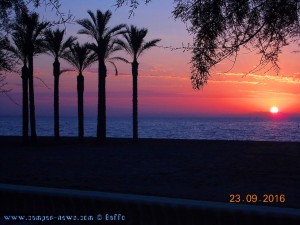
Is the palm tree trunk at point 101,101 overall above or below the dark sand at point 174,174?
above

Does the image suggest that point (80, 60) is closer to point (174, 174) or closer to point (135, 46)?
point (135, 46)

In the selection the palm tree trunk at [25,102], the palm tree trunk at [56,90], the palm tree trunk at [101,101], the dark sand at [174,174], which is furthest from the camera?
the palm tree trunk at [56,90]

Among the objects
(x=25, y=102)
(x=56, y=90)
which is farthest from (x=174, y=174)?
(x=56, y=90)

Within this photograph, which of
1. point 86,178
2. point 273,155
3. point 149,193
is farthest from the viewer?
point 273,155

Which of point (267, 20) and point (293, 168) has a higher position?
point (267, 20)

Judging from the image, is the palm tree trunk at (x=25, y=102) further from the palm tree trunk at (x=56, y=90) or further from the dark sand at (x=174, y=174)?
the dark sand at (x=174, y=174)

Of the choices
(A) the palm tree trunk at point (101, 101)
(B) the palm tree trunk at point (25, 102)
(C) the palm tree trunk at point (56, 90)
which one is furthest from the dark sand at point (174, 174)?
(C) the palm tree trunk at point (56, 90)

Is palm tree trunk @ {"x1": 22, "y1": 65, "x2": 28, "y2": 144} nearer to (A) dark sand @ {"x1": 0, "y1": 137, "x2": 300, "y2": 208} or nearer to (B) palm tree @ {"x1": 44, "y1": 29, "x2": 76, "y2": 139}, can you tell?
(B) palm tree @ {"x1": 44, "y1": 29, "x2": 76, "y2": 139}

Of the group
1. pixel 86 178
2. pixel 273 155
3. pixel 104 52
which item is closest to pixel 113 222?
pixel 86 178

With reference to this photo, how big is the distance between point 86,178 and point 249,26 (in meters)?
8.90

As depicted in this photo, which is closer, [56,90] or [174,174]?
[174,174]

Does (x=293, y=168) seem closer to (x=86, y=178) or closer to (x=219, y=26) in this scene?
(x=86, y=178)

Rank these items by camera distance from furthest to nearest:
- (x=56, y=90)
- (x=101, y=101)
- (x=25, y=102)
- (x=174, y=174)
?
1. (x=56, y=90)
2. (x=101, y=101)
3. (x=25, y=102)
4. (x=174, y=174)

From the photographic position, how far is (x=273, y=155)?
824 inches
